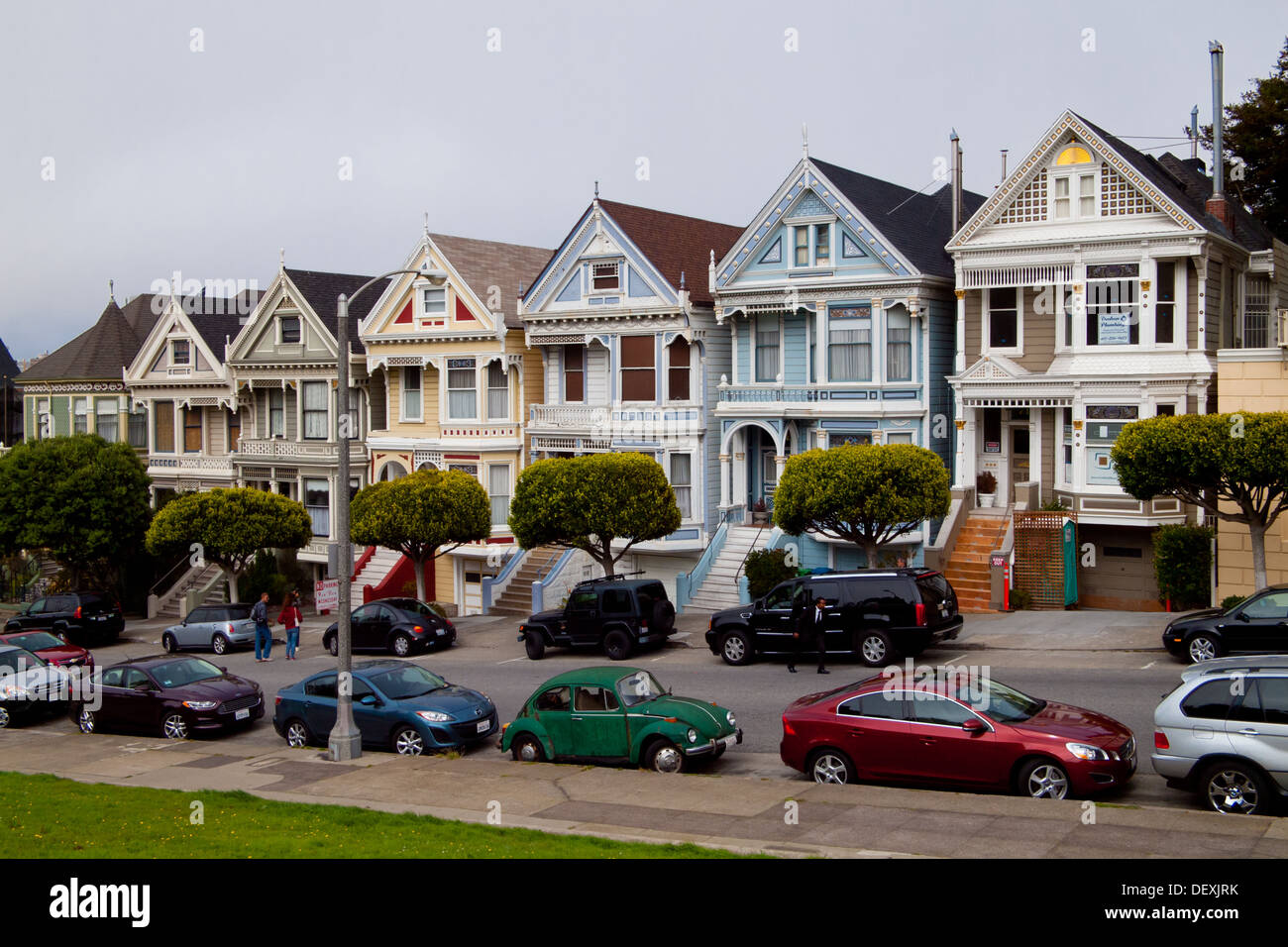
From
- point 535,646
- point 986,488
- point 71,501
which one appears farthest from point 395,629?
point 71,501

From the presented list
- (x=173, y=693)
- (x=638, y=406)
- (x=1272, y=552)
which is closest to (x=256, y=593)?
(x=638, y=406)

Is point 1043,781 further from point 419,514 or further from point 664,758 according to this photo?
point 419,514

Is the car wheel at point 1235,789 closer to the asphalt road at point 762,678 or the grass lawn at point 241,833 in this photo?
the asphalt road at point 762,678

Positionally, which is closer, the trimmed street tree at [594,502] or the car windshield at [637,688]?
the car windshield at [637,688]

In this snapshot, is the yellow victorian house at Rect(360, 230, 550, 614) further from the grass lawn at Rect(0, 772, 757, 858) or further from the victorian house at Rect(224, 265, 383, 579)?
the grass lawn at Rect(0, 772, 757, 858)

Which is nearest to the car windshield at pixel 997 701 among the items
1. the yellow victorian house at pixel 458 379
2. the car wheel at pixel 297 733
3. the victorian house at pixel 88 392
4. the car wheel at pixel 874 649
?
the car wheel at pixel 874 649

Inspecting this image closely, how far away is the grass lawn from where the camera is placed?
1330cm

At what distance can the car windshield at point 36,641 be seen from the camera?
29.8 meters

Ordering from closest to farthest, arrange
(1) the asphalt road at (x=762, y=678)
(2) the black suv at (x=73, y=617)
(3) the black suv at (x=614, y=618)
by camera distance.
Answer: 1. (1) the asphalt road at (x=762, y=678)
2. (3) the black suv at (x=614, y=618)
3. (2) the black suv at (x=73, y=617)

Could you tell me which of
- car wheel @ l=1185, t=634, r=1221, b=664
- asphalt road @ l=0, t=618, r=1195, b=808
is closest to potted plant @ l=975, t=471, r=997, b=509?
asphalt road @ l=0, t=618, r=1195, b=808

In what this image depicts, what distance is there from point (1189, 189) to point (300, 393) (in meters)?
30.0

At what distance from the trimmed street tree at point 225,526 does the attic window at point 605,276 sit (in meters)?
12.6

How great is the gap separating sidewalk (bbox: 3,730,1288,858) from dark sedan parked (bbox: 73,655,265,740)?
153 cm

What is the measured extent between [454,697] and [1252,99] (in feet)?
117
